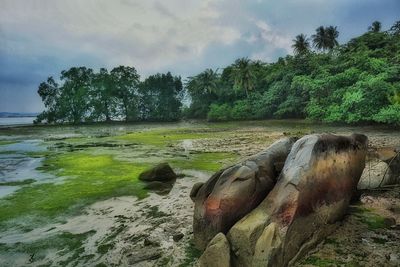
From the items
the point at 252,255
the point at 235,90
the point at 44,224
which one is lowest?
the point at 44,224

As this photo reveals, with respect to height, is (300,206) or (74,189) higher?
(300,206)

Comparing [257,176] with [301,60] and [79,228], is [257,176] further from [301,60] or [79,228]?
[301,60]

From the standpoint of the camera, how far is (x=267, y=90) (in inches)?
2726

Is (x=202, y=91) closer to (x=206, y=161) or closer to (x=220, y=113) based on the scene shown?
(x=220, y=113)

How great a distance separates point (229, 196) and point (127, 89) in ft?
259

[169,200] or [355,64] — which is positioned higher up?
[355,64]

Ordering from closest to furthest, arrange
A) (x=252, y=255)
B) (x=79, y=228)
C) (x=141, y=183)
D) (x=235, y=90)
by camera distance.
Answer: (x=252, y=255) → (x=79, y=228) → (x=141, y=183) → (x=235, y=90)

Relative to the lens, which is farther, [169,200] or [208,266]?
[169,200]

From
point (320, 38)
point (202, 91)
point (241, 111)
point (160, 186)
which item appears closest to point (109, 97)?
point (202, 91)

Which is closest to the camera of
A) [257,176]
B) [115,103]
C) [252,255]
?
[252,255]

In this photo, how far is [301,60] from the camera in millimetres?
57938

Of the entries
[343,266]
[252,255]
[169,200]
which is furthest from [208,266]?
[169,200]

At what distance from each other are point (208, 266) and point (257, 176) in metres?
2.24

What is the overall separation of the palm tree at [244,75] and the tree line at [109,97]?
69.5 ft
